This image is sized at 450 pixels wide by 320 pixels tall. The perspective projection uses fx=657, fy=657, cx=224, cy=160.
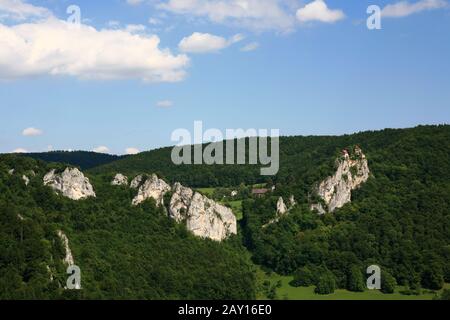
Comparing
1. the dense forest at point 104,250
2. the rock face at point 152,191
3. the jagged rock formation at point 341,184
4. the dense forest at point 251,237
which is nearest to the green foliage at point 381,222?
the dense forest at point 251,237

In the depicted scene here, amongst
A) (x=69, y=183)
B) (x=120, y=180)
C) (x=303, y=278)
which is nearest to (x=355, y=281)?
(x=303, y=278)

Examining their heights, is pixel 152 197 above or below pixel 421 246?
above

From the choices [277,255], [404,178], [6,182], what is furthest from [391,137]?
[6,182]

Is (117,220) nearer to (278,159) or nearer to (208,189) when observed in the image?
(208,189)

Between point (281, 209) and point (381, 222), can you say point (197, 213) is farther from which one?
point (381, 222)
